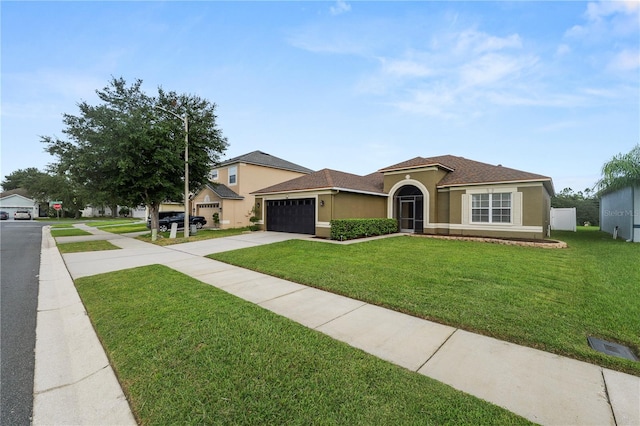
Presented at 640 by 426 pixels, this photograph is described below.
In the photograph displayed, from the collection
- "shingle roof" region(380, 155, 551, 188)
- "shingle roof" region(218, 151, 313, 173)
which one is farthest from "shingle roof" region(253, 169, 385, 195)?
"shingle roof" region(218, 151, 313, 173)

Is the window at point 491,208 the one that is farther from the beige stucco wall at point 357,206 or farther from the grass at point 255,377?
the grass at point 255,377

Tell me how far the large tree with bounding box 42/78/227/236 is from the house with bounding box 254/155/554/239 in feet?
20.0

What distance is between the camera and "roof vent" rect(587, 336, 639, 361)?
321cm

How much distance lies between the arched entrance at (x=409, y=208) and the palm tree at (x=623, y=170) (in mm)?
8866

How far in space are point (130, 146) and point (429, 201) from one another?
17167 mm

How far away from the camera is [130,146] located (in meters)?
14.1

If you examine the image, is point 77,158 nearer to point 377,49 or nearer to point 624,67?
point 377,49

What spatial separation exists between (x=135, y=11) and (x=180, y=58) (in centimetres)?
297

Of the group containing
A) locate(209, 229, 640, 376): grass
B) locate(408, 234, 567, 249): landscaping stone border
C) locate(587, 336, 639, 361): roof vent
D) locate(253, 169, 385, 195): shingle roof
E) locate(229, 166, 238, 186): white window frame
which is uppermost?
locate(229, 166, 238, 186): white window frame

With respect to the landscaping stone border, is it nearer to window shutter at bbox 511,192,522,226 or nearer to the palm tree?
window shutter at bbox 511,192,522,226

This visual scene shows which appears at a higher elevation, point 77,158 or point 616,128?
point 616,128

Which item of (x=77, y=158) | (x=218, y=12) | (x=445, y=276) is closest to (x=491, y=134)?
(x=445, y=276)

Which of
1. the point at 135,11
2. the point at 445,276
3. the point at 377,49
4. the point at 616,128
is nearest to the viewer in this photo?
the point at 445,276

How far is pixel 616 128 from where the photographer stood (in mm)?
14016
